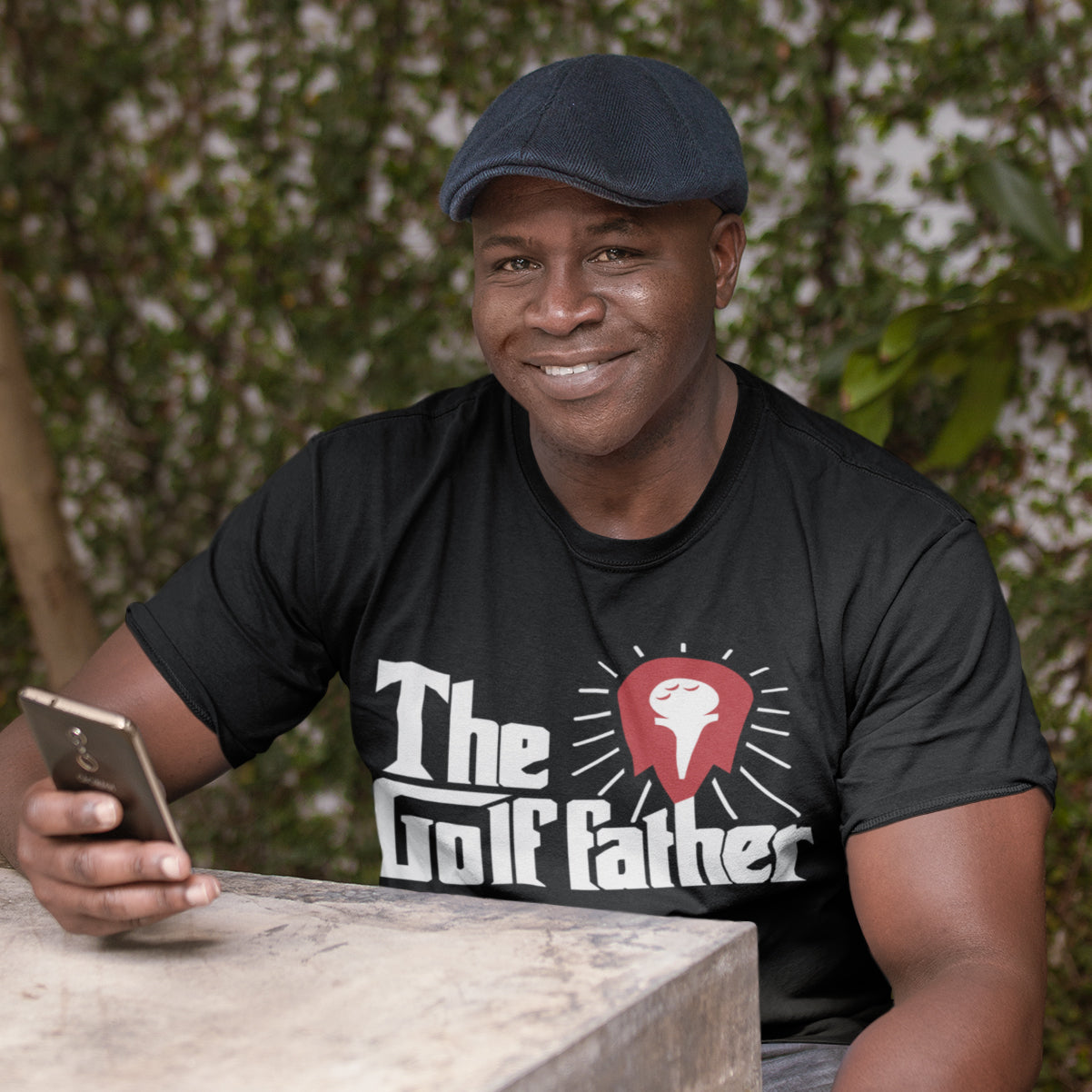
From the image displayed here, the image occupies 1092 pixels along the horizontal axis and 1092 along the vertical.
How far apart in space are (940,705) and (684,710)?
28cm

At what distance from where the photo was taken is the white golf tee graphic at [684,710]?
1.43 m

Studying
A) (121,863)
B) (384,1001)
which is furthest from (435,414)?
(384,1001)

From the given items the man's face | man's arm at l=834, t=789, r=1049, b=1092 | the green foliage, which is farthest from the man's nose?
the green foliage

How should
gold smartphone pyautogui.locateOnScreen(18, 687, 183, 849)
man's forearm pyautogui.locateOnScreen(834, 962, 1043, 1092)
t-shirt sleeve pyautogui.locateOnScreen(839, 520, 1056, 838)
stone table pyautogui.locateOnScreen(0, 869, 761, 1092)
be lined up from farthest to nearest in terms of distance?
t-shirt sleeve pyautogui.locateOnScreen(839, 520, 1056, 838) < man's forearm pyautogui.locateOnScreen(834, 962, 1043, 1092) < gold smartphone pyautogui.locateOnScreen(18, 687, 183, 849) < stone table pyautogui.locateOnScreen(0, 869, 761, 1092)

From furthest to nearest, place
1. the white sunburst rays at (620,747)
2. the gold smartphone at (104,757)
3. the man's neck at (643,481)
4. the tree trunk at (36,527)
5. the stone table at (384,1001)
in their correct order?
1. the tree trunk at (36,527)
2. the man's neck at (643,481)
3. the white sunburst rays at (620,747)
4. the gold smartphone at (104,757)
5. the stone table at (384,1001)

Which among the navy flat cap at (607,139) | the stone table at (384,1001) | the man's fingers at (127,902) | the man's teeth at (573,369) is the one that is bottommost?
the stone table at (384,1001)

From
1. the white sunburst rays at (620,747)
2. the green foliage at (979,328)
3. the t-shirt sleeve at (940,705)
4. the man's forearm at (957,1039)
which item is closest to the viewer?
the man's forearm at (957,1039)

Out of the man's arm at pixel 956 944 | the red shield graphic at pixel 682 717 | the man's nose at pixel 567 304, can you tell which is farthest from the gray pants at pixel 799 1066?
the man's nose at pixel 567 304

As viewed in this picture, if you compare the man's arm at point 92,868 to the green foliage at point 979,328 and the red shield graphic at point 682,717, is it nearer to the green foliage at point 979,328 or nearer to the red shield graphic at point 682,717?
the red shield graphic at point 682,717

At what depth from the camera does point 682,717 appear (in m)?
1.43

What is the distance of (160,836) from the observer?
994 millimetres

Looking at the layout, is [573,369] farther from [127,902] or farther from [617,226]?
[127,902]

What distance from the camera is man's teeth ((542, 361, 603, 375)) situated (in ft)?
4.81

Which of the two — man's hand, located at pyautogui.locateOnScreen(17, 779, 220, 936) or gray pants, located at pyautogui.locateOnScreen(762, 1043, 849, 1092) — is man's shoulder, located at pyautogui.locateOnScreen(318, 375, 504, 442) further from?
gray pants, located at pyautogui.locateOnScreen(762, 1043, 849, 1092)
